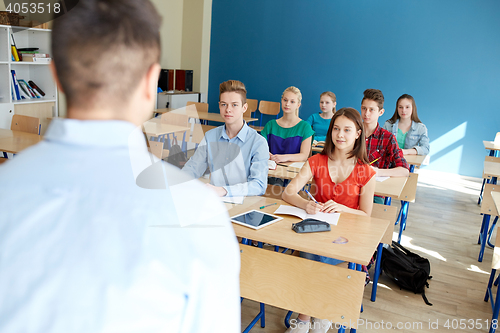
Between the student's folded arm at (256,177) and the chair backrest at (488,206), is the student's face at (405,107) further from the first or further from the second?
the student's folded arm at (256,177)

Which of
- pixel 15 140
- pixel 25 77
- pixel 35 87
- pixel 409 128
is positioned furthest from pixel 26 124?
pixel 409 128

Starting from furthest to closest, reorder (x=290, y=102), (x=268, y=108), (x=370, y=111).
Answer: (x=268, y=108)
(x=290, y=102)
(x=370, y=111)

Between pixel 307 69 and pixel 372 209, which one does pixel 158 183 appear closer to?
pixel 372 209

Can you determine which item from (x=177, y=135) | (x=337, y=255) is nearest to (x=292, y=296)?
Answer: (x=337, y=255)

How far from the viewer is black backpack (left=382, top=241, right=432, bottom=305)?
2.62 m

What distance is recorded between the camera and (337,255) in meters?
1.53

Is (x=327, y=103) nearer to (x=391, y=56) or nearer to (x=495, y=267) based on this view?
(x=391, y=56)

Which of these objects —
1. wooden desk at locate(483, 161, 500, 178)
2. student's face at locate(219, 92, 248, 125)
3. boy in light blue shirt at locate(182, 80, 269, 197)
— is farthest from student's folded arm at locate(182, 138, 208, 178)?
wooden desk at locate(483, 161, 500, 178)

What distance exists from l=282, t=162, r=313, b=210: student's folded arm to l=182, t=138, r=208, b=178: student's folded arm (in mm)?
586

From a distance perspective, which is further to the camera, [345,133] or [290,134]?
[290,134]

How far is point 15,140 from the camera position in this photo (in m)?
3.19

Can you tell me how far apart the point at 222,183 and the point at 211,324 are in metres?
2.03

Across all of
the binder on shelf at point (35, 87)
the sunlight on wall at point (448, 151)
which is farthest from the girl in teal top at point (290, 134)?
the sunlight on wall at point (448, 151)

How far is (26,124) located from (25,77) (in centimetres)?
172
